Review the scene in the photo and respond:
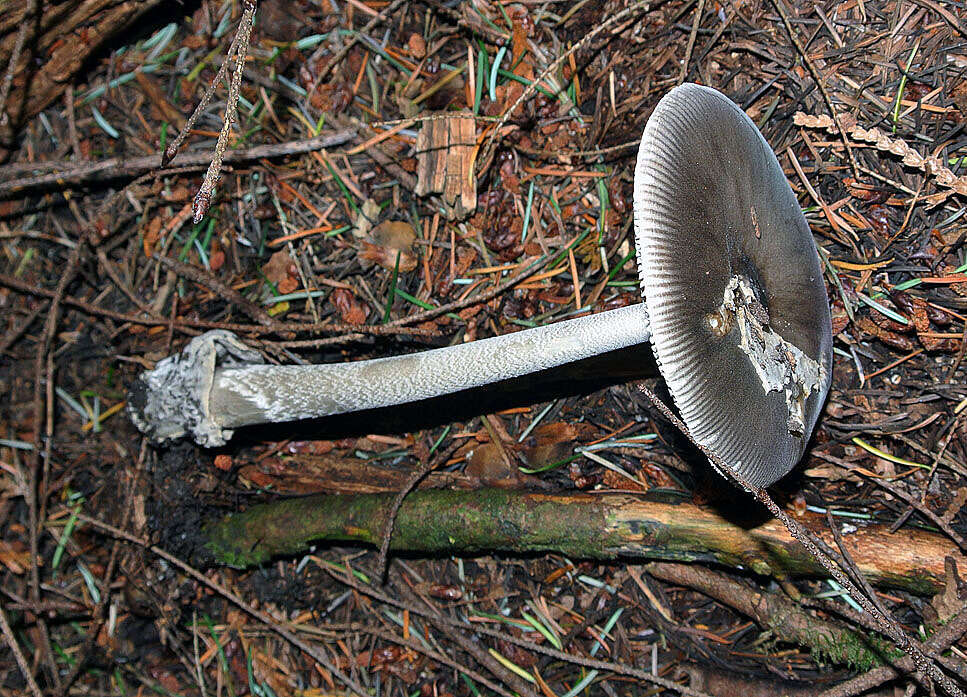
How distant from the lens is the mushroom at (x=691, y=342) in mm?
1869

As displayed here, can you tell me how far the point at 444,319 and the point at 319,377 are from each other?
25.1 inches

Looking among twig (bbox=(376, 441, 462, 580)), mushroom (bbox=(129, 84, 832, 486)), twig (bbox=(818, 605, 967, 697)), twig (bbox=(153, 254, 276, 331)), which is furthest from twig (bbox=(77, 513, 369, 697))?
twig (bbox=(818, 605, 967, 697))

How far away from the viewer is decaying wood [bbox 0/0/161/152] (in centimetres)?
326

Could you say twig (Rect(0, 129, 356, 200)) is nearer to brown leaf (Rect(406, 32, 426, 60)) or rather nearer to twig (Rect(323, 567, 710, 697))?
brown leaf (Rect(406, 32, 426, 60))

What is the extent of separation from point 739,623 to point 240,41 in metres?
2.75

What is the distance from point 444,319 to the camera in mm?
3035

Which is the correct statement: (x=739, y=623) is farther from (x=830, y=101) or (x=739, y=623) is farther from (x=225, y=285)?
(x=225, y=285)

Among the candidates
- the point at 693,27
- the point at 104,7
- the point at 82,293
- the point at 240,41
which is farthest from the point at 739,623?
the point at 104,7

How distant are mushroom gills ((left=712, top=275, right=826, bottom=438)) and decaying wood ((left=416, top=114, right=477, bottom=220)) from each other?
1328mm

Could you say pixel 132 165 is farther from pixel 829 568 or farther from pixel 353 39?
pixel 829 568

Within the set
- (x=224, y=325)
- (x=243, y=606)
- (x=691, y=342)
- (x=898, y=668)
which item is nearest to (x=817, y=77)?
(x=691, y=342)

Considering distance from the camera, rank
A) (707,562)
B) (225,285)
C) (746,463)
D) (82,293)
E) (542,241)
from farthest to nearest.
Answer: (82,293) → (225,285) → (542,241) → (707,562) → (746,463)

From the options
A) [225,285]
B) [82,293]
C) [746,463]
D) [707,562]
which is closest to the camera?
[746,463]

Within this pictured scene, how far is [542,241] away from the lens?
3.01m
